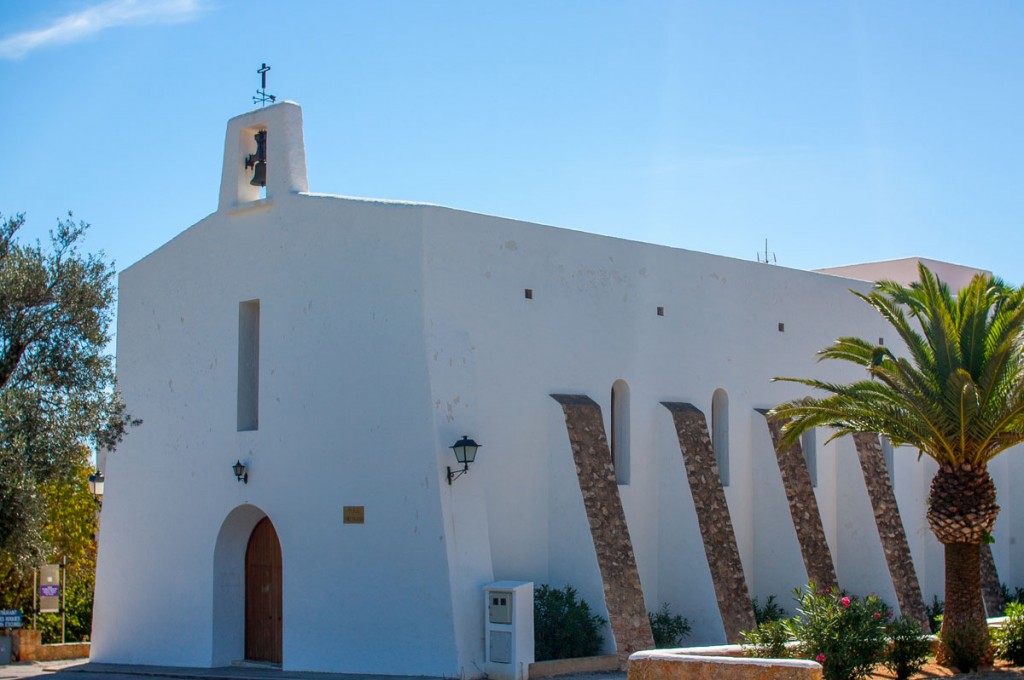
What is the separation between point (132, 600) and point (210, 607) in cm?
186

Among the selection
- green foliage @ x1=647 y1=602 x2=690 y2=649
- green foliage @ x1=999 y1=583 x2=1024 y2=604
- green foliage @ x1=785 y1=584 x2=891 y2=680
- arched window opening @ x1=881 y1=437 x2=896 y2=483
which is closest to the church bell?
green foliage @ x1=647 y1=602 x2=690 y2=649

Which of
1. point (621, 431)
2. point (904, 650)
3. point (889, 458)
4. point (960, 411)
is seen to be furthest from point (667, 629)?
point (889, 458)

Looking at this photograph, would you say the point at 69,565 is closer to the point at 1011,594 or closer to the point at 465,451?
the point at 465,451

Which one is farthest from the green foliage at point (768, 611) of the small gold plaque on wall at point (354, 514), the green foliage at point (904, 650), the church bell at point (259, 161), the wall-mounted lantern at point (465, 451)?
the church bell at point (259, 161)

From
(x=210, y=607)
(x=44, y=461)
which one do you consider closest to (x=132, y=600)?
(x=210, y=607)

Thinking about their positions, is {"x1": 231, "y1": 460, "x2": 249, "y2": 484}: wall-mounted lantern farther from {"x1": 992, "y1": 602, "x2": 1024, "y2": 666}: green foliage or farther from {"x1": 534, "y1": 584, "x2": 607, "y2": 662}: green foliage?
{"x1": 992, "y1": 602, "x2": 1024, "y2": 666}: green foliage

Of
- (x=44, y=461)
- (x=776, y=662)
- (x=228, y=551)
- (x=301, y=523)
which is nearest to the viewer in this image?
(x=776, y=662)

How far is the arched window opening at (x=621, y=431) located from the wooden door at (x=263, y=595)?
520 cm

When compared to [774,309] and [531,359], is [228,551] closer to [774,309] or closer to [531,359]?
[531,359]

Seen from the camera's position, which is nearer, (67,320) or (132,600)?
(67,320)

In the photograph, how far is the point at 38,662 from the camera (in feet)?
66.4

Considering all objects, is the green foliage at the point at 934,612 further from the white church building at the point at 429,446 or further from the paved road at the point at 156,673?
the paved road at the point at 156,673

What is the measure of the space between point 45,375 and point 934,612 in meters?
15.7

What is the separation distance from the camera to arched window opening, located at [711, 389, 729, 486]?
67.8 ft
